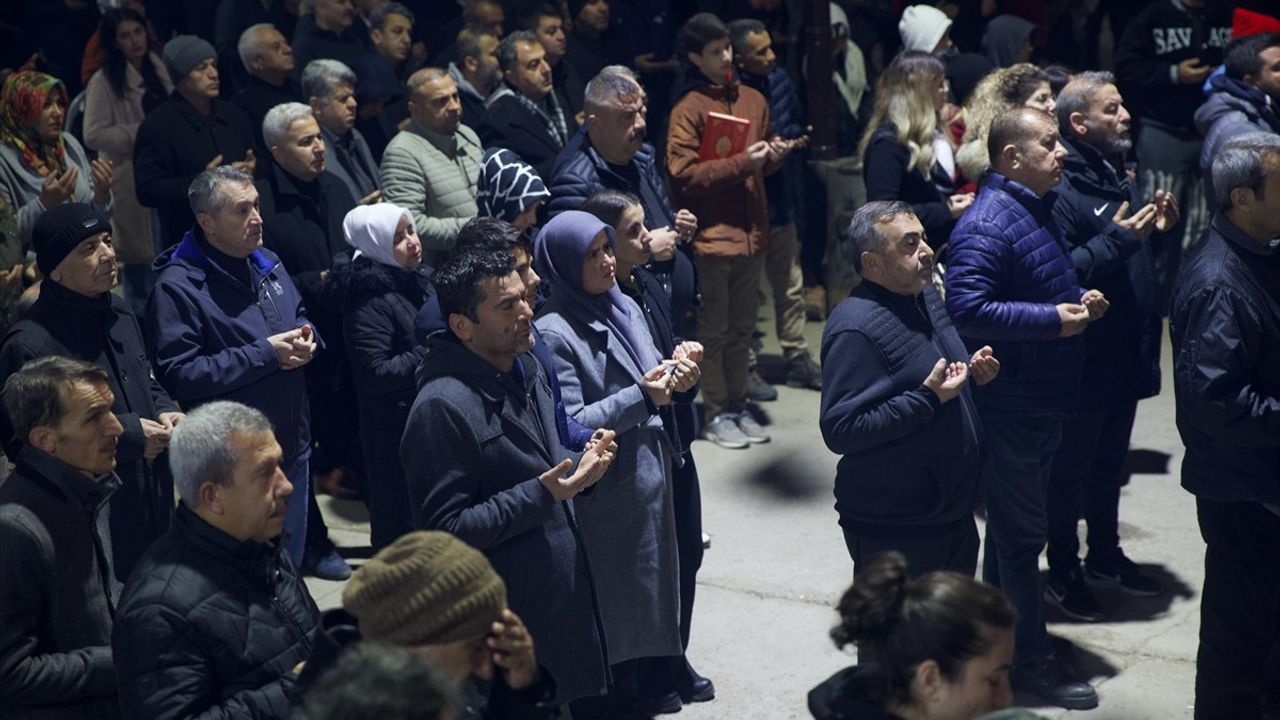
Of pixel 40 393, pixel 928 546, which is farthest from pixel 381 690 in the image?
pixel 928 546

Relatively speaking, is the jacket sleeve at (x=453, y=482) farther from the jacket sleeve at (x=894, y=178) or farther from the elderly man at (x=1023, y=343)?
the jacket sleeve at (x=894, y=178)

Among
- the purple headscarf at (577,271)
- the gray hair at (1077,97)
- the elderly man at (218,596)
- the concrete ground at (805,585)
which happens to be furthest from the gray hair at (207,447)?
the gray hair at (1077,97)

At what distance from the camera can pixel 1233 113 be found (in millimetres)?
8102

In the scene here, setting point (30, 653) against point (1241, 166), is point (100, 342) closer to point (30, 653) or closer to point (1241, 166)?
point (30, 653)

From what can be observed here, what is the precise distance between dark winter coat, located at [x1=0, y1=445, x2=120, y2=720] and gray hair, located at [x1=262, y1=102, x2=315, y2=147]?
122 inches

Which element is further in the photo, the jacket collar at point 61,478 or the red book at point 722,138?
the red book at point 722,138

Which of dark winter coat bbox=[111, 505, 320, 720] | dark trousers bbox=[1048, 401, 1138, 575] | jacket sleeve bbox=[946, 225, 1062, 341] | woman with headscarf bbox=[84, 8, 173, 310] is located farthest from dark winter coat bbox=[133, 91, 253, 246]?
dark trousers bbox=[1048, 401, 1138, 575]

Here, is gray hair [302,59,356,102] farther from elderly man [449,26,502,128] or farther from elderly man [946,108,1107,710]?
elderly man [946,108,1107,710]

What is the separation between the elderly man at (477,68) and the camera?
8.95 m

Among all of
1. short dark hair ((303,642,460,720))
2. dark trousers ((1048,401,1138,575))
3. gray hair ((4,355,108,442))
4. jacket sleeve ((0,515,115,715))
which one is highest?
short dark hair ((303,642,460,720))

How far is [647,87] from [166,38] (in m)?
3.73

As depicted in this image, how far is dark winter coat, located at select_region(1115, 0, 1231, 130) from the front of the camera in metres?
10.1

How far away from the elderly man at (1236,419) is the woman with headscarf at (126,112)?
21.7 ft

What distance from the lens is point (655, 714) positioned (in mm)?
5789
